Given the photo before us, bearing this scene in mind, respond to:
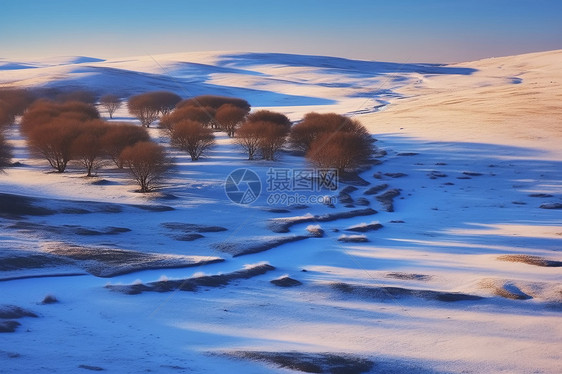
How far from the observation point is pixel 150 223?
33.2m

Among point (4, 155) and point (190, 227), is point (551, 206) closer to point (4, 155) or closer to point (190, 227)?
point (190, 227)

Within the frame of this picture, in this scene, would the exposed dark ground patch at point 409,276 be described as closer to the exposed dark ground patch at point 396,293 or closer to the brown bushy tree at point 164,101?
the exposed dark ground patch at point 396,293

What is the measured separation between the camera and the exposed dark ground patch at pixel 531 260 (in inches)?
1075

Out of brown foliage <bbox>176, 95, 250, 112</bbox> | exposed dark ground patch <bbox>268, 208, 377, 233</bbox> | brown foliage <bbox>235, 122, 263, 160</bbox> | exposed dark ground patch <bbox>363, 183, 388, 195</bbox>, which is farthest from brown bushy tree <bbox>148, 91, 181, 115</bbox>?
exposed dark ground patch <bbox>268, 208, 377, 233</bbox>

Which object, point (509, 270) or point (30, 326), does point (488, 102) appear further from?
point (30, 326)

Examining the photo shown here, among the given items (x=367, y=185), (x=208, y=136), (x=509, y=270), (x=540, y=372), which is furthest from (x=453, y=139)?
(x=540, y=372)

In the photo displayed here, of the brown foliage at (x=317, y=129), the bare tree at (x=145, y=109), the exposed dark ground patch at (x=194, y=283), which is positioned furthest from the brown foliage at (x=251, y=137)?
the bare tree at (x=145, y=109)

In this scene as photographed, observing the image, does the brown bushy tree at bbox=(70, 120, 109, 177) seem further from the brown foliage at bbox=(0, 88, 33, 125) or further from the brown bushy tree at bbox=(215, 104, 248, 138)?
the brown foliage at bbox=(0, 88, 33, 125)

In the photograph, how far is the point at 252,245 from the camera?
2992 centimetres

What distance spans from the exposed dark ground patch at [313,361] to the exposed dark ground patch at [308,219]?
52.4ft

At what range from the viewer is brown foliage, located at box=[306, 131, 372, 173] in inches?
1891

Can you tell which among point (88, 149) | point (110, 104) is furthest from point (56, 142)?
point (110, 104)

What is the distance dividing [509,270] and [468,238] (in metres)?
6.02
